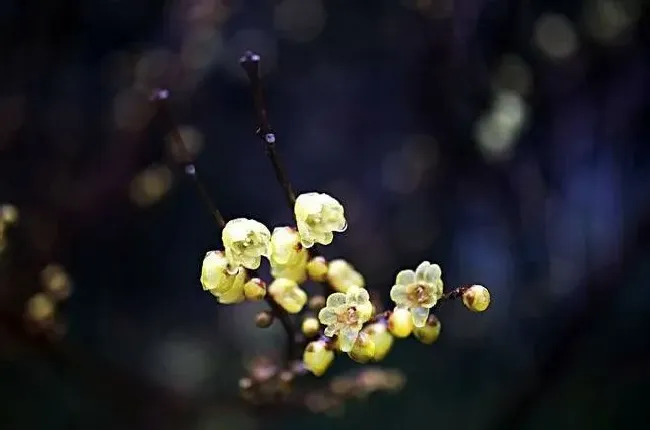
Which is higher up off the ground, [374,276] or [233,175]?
[233,175]

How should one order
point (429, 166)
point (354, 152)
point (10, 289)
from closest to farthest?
point (10, 289) < point (429, 166) < point (354, 152)

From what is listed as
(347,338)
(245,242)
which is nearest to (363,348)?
(347,338)

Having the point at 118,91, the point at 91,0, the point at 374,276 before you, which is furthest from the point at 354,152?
the point at 91,0

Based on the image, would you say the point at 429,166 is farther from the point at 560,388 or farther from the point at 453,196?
the point at 560,388

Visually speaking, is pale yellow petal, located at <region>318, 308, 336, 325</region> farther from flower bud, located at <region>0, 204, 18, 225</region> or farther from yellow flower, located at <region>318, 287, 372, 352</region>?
flower bud, located at <region>0, 204, 18, 225</region>

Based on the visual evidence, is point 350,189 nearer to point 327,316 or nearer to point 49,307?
point 49,307

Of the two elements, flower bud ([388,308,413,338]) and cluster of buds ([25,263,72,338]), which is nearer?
flower bud ([388,308,413,338])

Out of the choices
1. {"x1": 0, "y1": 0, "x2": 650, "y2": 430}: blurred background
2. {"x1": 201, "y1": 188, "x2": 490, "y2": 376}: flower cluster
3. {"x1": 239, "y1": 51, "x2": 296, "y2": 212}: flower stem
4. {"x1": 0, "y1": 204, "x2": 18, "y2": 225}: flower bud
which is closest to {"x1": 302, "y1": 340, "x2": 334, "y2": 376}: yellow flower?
{"x1": 201, "y1": 188, "x2": 490, "y2": 376}: flower cluster
